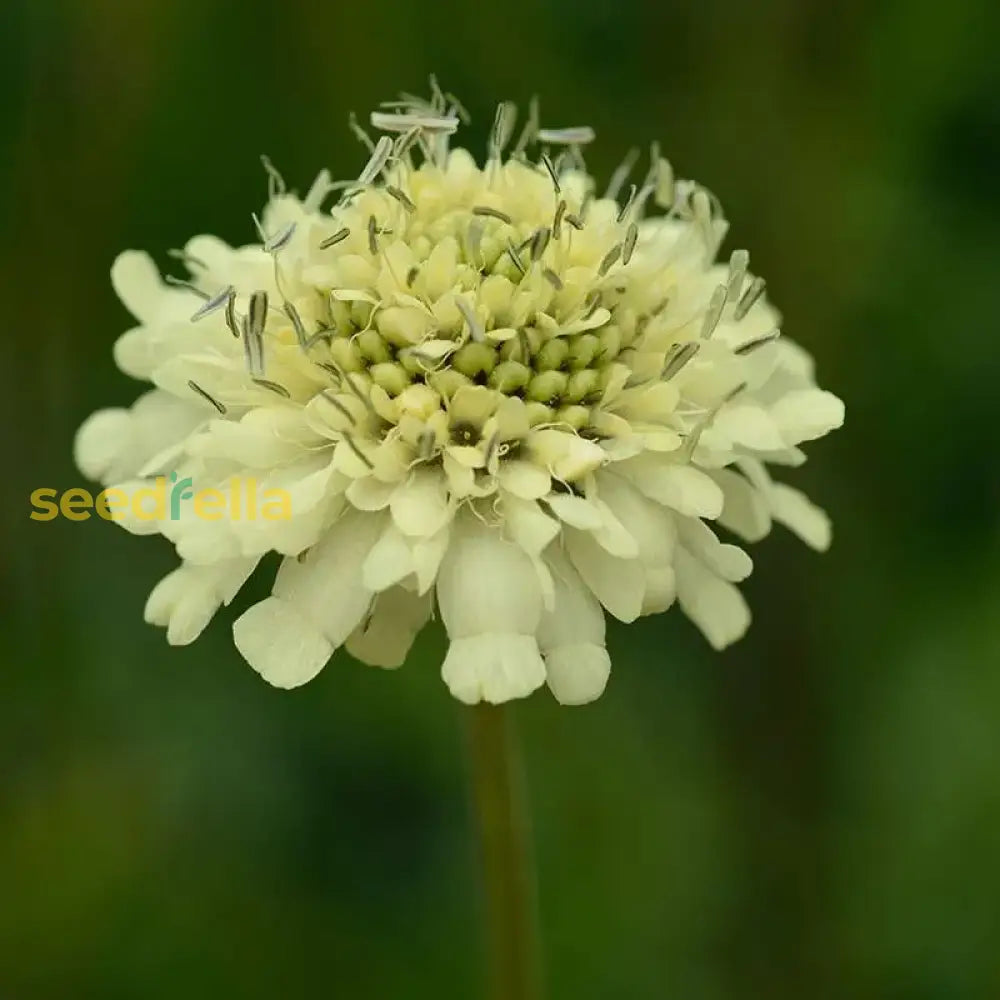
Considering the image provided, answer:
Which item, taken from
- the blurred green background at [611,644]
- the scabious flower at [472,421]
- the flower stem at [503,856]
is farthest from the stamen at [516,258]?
the blurred green background at [611,644]

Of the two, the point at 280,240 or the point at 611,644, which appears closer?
the point at 280,240

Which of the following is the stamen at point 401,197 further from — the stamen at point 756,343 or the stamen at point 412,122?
the stamen at point 756,343

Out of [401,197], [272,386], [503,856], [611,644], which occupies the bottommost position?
[503,856]

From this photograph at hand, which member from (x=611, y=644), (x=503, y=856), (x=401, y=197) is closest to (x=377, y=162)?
(x=401, y=197)

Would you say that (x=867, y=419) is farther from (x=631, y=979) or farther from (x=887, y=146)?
(x=631, y=979)

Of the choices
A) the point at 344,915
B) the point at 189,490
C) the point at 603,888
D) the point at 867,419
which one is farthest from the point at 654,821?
the point at 189,490

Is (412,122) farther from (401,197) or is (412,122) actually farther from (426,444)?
(426,444)

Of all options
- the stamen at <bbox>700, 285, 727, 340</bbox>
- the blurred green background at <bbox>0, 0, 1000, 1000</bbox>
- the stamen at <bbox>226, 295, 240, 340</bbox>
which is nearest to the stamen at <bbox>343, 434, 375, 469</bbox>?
the stamen at <bbox>226, 295, 240, 340</bbox>
